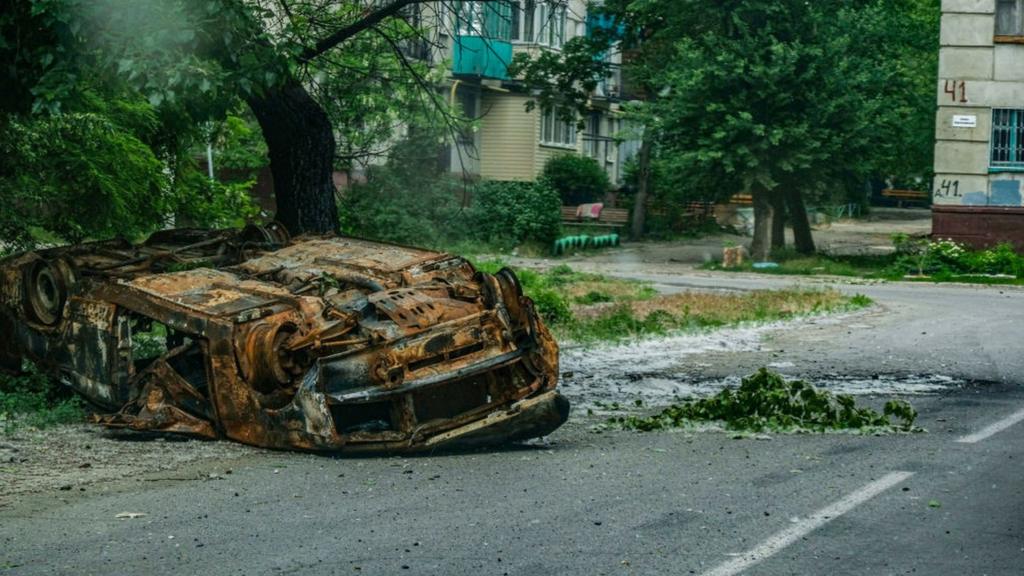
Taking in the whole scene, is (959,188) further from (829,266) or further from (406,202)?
(406,202)

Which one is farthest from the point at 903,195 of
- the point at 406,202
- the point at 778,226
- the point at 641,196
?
the point at 406,202

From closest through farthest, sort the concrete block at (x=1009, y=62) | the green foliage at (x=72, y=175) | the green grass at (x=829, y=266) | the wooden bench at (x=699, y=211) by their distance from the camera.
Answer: the green foliage at (x=72, y=175), the green grass at (x=829, y=266), the concrete block at (x=1009, y=62), the wooden bench at (x=699, y=211)

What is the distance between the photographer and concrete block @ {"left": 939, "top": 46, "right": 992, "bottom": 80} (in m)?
31.3

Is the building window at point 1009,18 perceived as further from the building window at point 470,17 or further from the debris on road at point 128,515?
the debris on road at point 128,515

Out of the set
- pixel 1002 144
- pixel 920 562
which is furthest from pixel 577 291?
pixel 920 562

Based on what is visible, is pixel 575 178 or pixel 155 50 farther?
pixel 575 178

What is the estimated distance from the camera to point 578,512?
7.46 meters

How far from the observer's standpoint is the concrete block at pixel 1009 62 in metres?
31.2

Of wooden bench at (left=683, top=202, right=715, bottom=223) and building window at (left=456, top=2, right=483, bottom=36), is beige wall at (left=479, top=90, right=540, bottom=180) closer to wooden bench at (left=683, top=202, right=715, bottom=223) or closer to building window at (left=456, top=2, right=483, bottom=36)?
wooden bench at (left=683, top=202, right=715, bottom=223)

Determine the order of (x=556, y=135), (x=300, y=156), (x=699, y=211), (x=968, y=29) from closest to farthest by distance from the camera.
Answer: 1. (x=300, y=156)
2. (x=968, y=29)
3. (x=699, y=211)
4. (x=556, y=135)

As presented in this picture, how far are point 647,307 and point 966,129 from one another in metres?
13.5

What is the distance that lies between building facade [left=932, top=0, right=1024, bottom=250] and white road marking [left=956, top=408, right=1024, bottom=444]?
20.7 meters

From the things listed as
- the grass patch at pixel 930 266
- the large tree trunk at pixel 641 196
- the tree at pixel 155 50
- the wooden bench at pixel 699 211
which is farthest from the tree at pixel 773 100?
the tree at pixel 155 50

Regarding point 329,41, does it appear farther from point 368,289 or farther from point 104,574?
point 104,574
